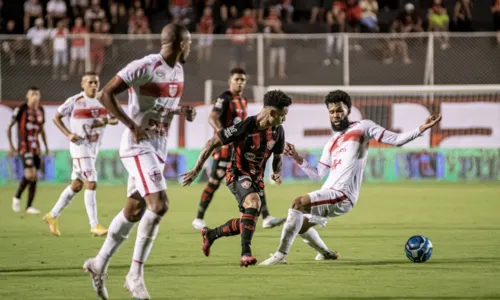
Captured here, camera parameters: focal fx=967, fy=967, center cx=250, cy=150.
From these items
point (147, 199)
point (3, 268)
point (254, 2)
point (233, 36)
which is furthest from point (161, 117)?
point (254, 2)

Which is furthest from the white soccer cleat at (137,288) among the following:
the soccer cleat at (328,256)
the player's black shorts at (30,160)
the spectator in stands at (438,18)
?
the spectator in stands at (438,18)

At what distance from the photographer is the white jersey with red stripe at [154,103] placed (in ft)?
26.2

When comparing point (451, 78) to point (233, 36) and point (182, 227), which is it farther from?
point (182, 227)

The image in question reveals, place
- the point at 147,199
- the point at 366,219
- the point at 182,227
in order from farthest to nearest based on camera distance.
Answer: the point at 366,219 < the point at 182,227 < the point at 147,199

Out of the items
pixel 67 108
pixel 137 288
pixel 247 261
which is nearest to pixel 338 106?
pixel 247 261

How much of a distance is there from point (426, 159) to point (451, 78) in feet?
7.23

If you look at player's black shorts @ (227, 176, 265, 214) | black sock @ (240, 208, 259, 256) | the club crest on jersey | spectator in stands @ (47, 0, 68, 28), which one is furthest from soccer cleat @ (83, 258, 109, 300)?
spectator in stands @ (47, 0, 68, 28)

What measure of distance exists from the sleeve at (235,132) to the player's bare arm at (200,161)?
0.08 meters

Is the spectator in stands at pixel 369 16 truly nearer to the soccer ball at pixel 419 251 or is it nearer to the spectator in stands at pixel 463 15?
the spectator in stands at pixel 463 15

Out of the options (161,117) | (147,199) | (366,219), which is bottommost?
(366,219)

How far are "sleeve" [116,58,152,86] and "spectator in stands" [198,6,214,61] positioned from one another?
16201 millimetres

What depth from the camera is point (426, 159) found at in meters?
24.8

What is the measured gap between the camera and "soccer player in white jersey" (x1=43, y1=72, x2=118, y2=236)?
1340 cm

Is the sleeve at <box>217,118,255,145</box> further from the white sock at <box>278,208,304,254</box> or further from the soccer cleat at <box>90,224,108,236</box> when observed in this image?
the soccer cleat at <box>90,224,108,236</box>
